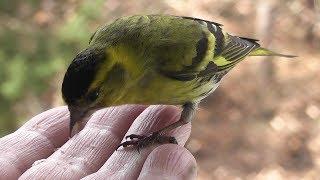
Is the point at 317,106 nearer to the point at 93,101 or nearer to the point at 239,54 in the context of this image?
the point at 239,54

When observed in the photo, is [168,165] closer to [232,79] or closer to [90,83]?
[90,83]

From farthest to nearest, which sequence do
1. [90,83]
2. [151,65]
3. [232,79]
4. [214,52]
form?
[232,79]
[214,52]
[151,65]
[90,83]

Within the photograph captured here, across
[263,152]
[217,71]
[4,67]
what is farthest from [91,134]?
[263,152]

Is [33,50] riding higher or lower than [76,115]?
lower

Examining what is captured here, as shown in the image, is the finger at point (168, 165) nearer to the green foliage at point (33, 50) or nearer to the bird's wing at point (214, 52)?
the bird's wing at point (214, 52)

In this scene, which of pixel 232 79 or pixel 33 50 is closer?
pixel 33 50

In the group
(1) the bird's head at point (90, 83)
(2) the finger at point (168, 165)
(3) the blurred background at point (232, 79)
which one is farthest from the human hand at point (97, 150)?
(3) the blurred background at point (232, 79)

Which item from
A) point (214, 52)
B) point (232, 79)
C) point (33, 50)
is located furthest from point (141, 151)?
point (232, 79)
